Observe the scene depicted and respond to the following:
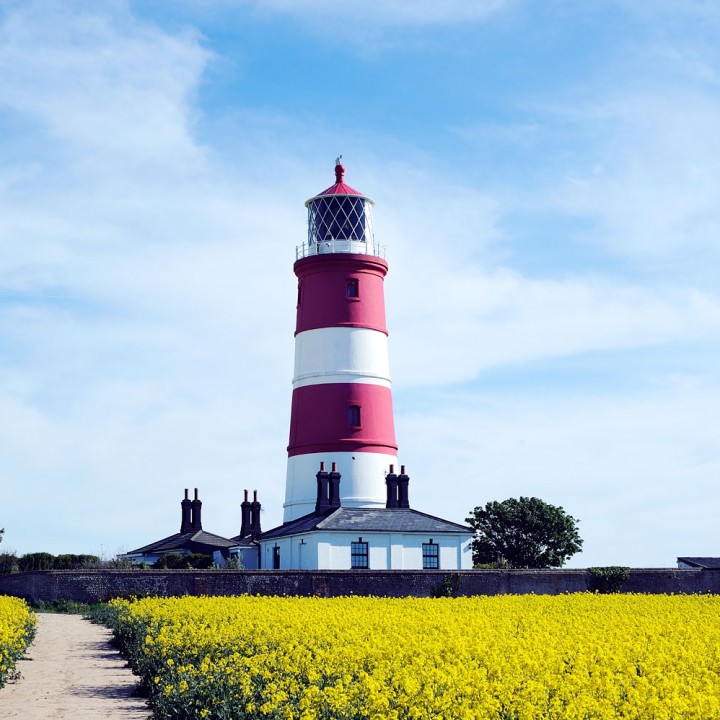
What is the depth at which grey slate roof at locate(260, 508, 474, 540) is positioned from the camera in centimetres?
4403

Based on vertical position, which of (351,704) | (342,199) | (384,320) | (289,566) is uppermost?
(342,199)

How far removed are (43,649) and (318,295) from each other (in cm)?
2708

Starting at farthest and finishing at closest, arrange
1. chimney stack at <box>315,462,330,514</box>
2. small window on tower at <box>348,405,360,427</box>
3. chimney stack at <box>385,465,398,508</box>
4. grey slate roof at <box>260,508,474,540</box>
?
small window on tower at <box>348,405,360,427</box> → chimney stack at <box>385,465,398,508</box> → chimney stack at <box>315,462,330,514</box> → grey slate roof at <box>260,508,474,540</box>

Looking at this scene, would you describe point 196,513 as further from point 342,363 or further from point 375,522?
point 375,522

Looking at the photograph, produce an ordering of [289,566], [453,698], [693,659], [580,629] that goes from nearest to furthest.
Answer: [453,698], [693,659], [580,629], [289,566]

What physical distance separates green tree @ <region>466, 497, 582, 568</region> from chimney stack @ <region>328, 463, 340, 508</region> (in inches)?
530

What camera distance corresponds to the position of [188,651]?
1600cm

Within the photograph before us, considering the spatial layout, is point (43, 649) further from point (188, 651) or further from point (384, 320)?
point (384, 320)

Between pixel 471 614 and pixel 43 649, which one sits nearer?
pixel 471 614

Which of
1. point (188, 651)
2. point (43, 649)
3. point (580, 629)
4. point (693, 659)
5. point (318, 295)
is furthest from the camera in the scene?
point (318, 295)

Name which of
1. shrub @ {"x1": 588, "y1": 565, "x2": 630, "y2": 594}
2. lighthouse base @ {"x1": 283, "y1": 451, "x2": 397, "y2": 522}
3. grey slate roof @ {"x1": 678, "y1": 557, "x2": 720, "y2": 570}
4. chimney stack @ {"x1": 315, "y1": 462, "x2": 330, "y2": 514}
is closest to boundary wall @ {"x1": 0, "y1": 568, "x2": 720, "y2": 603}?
shrub @ {"x1": 588, "y1": 565, "x2": 630, "y2": 594}

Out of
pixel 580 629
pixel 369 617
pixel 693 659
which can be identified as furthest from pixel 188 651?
pixel 693 659

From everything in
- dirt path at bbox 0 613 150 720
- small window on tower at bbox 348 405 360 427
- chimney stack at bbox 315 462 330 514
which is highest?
small window on tower at bbox 348 405 360 427

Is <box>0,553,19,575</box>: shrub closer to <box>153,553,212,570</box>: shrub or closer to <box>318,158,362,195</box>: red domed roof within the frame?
<box>153,553,212,570</box>: shrub
